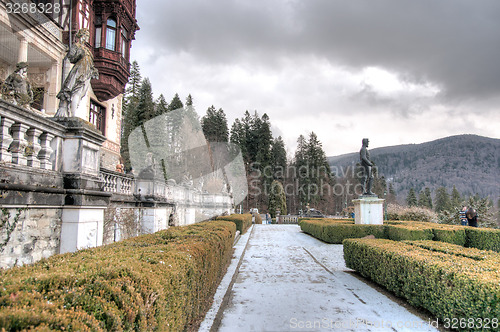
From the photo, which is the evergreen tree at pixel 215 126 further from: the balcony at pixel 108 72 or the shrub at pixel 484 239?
the shrub at pixel 484 239

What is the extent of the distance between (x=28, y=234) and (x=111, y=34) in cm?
1603

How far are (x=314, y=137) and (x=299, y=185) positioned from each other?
11252mm

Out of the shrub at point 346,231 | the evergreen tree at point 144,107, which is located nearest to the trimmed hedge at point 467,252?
the shrub at point 346,231

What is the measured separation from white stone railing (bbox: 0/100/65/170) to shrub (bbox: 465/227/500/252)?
13.7 metres

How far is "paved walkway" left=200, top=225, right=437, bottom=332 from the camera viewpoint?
176 inches

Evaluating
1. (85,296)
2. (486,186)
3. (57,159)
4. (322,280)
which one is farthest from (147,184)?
(486,186)

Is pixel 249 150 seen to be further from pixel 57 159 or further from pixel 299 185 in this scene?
pixel 57 159

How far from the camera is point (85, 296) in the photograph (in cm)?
200

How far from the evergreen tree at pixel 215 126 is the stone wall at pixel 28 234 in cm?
5366

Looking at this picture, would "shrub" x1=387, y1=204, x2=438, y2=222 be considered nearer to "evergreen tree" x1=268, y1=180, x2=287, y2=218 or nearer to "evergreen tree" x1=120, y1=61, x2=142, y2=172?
"evergreen tree" x1=268, y1=180, x2=287, y2=218

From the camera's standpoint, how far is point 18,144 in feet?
14.5

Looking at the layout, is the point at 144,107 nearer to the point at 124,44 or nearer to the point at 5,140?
the point at 124,44

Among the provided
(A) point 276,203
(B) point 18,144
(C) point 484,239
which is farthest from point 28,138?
(A) point 276,203

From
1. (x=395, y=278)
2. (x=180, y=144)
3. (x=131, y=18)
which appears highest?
(x=131, y=18)
